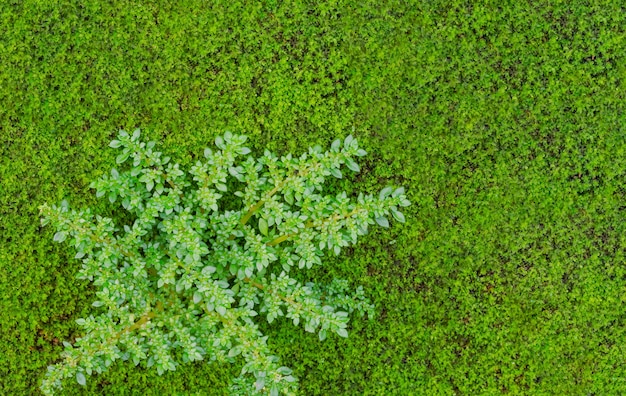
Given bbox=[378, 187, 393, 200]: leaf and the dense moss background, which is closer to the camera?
bbox=[378, 187, 393, 200]: leaf

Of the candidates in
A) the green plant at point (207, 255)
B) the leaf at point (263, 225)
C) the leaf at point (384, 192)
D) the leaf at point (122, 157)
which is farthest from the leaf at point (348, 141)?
the leaf at point (122, 157)

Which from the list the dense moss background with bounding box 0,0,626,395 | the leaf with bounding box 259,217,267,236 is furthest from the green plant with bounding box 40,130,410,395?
the dense moss background with bounding box 0,0,626,395

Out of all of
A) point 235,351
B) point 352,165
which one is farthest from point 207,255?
point 352,165

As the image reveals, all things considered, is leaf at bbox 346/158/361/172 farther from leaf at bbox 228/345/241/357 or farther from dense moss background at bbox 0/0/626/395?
leaf at bbox 228/345/241/357

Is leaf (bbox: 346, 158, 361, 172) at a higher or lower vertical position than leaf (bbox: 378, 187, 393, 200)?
higher

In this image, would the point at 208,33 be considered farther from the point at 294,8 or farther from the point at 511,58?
the point at 511,58

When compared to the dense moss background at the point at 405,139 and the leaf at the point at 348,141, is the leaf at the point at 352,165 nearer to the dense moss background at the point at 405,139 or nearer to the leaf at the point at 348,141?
the leaf at the point at 348,141

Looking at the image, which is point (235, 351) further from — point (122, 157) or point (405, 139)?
point (405, 139)
